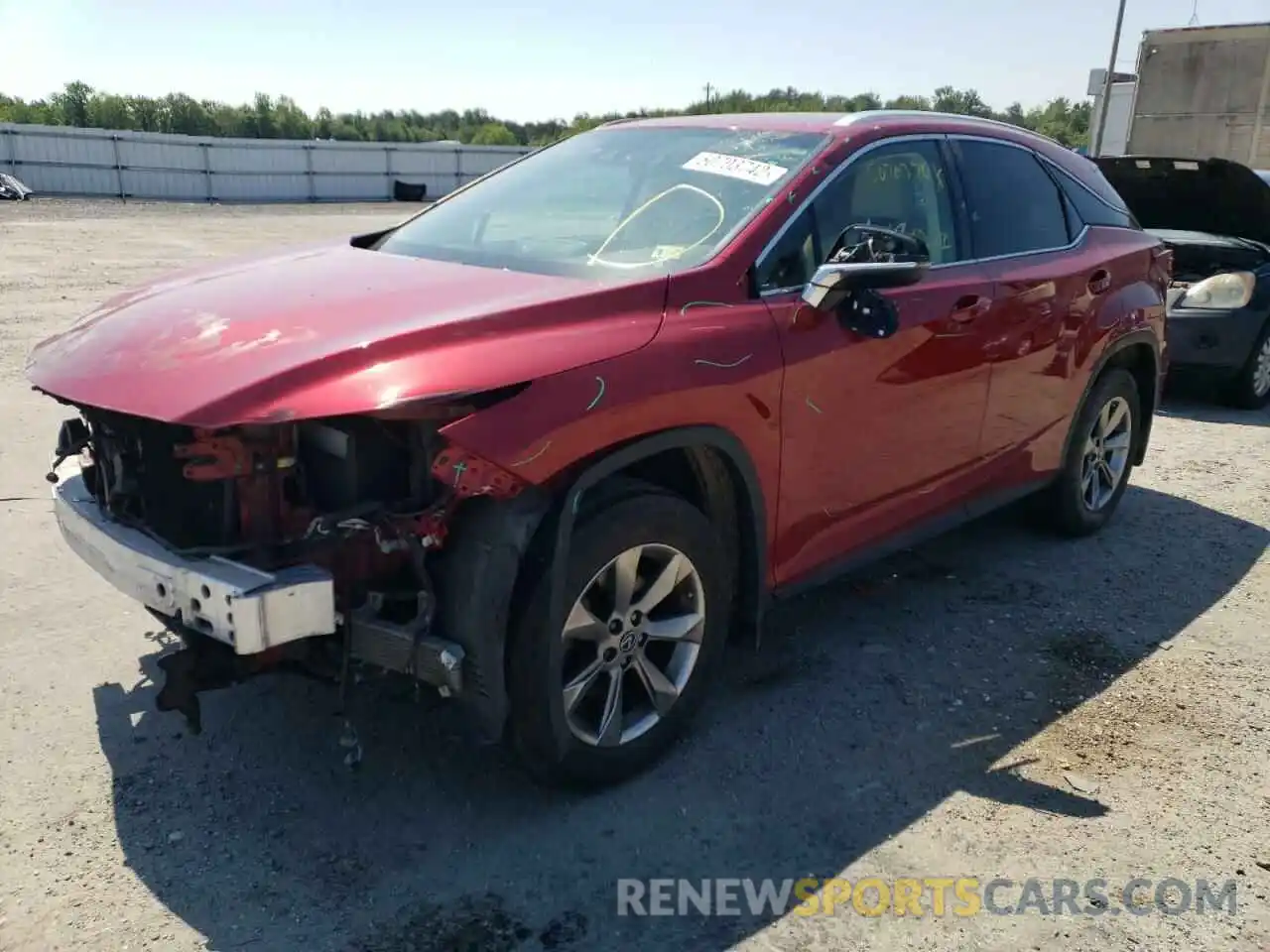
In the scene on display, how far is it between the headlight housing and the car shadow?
456 centimetres

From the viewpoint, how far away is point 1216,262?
837 centimetres

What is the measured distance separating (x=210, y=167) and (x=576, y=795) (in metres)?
33.9

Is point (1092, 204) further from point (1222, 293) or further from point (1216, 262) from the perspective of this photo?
point (1216, 262)

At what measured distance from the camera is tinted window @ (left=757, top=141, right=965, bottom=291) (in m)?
3.44

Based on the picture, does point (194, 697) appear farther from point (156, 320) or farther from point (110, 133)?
point (110, 133)

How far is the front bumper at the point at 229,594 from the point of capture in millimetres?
2467

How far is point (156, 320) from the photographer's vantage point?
308cm

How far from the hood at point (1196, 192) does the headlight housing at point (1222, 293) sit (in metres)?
0.74

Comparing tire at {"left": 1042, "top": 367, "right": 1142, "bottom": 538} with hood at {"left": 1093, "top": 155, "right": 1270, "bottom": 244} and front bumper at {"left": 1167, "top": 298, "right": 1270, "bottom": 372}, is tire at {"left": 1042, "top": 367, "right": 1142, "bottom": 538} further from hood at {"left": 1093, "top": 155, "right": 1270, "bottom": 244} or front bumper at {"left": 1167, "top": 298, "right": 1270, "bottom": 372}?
hood at {"left": 1093, "top": 155, "right": 1270, "bottom": 244}

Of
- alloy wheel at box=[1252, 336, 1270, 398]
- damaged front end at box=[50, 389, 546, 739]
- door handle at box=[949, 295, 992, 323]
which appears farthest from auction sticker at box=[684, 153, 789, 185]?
alloy wheel at box=[1252, 336, 1270, 398]

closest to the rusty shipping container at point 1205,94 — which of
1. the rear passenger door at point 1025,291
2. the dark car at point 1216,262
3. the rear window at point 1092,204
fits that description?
the dark car at point 1216,262

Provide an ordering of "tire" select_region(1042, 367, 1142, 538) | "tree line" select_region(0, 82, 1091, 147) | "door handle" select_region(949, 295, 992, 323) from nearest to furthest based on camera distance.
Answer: "door handle" select_region(949, 295, 992, 323)
"tire" select_region(1042, 367, 1142, 538)
"tree line" select_region(0, 82, 1091, 147)

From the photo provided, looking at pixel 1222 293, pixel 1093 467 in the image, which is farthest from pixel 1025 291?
pixel 1222 293

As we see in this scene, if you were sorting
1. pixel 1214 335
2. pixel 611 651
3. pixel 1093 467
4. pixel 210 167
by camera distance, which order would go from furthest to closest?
pixel 210 167, pixel 1214 335, pixel 1093 467, pixel 611 651
